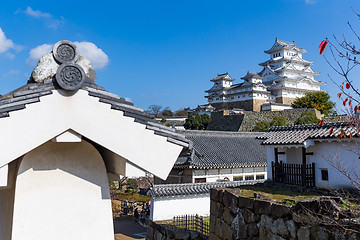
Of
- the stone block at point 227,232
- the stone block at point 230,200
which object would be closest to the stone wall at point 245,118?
the stone block at point 230,200

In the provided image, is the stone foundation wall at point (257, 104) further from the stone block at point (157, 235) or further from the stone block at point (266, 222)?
the stone block at point (266, 222)

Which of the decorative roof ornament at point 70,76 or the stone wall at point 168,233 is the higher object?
the decorative roof ornament at point 70,76

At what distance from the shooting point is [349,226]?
427 cm

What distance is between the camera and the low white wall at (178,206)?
42.8ft

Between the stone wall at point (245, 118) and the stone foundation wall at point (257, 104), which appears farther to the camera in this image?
the stone foundation wall at point (257, 104)

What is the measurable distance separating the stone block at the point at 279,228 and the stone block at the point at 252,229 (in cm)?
74

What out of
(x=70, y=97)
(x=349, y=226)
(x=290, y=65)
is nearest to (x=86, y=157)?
Result: (x=70, y=97)

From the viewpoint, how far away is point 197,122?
44.9m

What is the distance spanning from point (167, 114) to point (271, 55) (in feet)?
81.0

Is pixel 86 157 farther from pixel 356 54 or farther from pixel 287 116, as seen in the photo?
pixel 287 116

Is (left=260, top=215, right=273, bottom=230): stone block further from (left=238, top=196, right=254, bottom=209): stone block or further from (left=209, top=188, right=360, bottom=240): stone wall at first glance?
(left=238, top=196, right=254, bottom=209): stone block

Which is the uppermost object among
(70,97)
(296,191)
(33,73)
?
Result: (33,73)

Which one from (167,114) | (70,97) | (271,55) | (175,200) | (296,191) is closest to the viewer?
(70,97)

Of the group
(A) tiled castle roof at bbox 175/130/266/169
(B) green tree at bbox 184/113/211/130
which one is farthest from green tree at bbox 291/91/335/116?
(A) tiled castle roof at bbox 175/130/266/169
